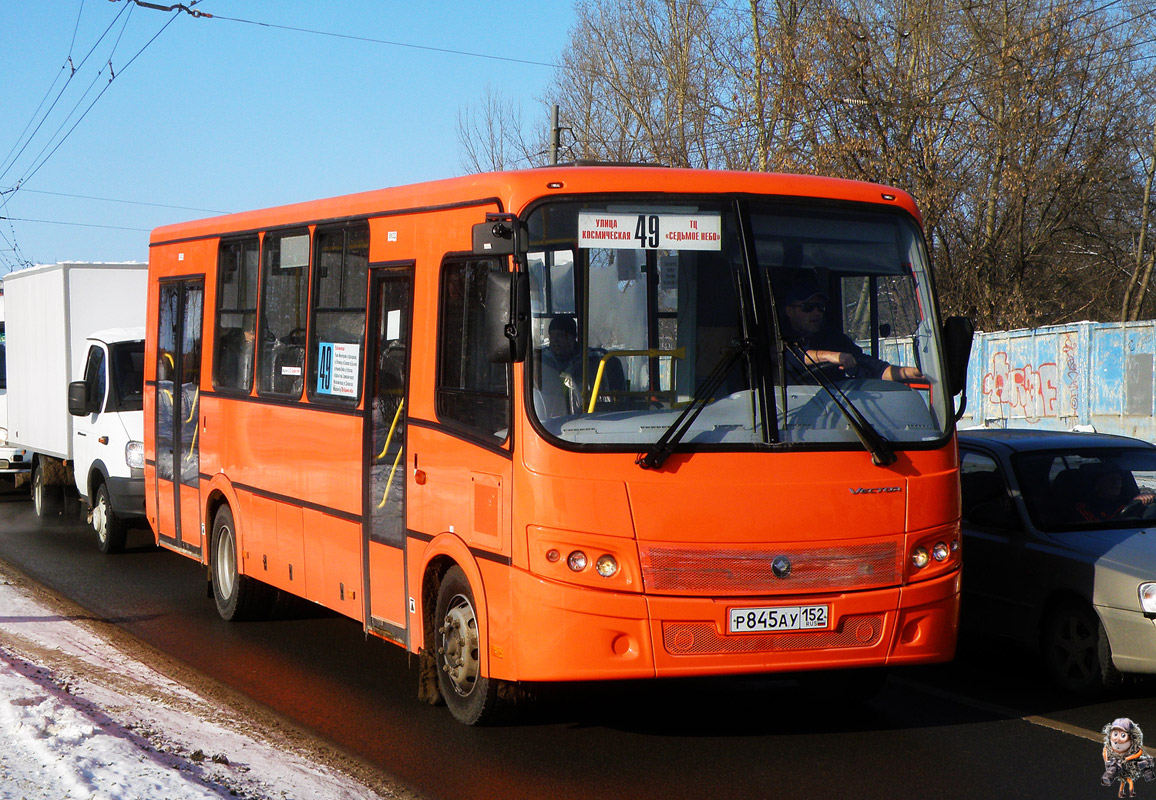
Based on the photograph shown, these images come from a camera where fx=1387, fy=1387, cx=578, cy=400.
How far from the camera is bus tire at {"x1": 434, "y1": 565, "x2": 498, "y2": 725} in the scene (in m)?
6.85

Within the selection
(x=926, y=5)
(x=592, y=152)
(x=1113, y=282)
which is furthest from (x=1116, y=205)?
(x=592, y=152)

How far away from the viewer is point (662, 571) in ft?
20.4

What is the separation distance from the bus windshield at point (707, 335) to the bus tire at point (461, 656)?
122cm

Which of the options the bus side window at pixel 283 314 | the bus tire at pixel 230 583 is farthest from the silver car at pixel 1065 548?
the bus tire at pixel 230 583

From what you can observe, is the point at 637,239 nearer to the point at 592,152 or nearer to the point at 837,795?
the point at 837,795

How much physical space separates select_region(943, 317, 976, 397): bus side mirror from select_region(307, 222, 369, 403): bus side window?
336cm

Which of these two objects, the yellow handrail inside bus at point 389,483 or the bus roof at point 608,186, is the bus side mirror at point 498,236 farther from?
the yellow handrail inside bus at point 389,483

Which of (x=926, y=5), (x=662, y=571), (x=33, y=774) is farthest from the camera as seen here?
(x=926, y=5)

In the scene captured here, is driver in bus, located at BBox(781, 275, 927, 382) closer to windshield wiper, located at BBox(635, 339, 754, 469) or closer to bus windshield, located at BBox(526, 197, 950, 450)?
bus windshield, located at BBox(526, 197, 950, 450)

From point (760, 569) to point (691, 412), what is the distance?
78 cm

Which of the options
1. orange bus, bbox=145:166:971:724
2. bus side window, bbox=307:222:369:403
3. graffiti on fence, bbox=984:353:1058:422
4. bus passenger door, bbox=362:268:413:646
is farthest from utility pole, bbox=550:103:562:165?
orange bus, bbox=145:166:971:724

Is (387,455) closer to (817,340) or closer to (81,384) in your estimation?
(817,340)

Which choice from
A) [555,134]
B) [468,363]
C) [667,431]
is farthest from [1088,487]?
[555,134]

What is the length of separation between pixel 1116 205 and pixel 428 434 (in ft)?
87.1
